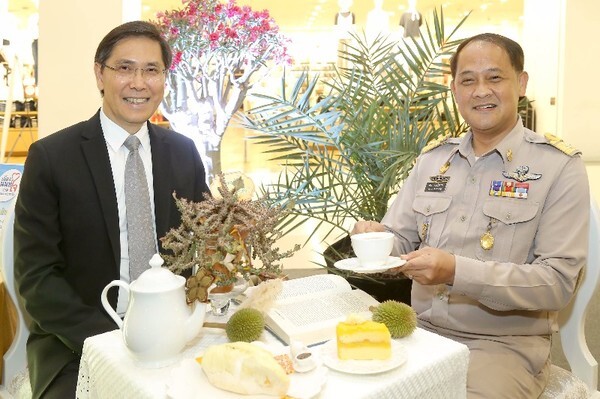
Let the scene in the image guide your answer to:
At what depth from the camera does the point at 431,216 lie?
6.59ft

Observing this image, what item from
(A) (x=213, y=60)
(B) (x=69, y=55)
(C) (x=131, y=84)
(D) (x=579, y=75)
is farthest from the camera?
(D) (x=579, y=75)

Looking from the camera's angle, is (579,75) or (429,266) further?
(579,75)

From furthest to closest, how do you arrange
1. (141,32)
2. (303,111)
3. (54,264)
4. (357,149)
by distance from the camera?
(303,111) → (357,149) → (141,32) → (54,264)

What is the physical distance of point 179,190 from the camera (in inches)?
79.5

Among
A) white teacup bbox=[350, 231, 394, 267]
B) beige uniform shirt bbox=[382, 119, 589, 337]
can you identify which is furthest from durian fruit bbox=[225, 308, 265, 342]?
beige uniform shirt bbox=[382, 119, 589, 337]

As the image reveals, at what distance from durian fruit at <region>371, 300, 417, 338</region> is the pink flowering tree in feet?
9.26

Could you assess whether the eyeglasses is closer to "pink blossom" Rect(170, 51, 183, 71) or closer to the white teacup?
the white teacup

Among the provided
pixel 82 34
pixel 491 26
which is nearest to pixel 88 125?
pixel 82 34

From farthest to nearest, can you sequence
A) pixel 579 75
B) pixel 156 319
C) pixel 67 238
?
pixel 579 75 < pixel 67 238 < pixel 156 319

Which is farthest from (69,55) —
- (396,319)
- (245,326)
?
(396,319)

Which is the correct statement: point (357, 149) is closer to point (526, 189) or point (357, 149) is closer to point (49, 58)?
point (526, 189)

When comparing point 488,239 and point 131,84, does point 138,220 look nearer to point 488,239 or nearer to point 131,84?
point 131,84

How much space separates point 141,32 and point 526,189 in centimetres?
131

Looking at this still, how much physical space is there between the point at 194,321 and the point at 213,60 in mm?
2968
